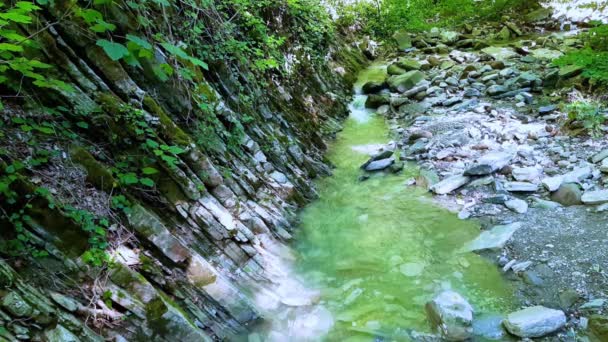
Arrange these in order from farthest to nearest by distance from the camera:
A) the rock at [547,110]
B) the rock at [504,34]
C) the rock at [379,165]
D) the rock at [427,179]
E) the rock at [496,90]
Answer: the rock at [504,34]
the rock at [496,90]
the rock at [547,110]
the rock at [379,165]
the rock at [427,179]

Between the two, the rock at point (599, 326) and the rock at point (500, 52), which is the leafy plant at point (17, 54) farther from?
the rock at point (500, 52)

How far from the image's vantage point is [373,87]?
1273 cm

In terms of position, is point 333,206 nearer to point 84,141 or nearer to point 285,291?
point 285,291

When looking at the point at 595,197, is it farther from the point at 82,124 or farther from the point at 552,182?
the point at 82,124

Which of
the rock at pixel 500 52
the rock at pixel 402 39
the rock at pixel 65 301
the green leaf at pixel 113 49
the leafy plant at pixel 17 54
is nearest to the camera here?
the green leaf at pixel 113 49

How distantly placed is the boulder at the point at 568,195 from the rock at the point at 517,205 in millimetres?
438

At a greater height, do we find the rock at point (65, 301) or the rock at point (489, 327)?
the rock at point (65, 301)

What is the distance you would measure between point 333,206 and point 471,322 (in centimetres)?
305

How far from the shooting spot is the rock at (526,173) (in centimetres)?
654

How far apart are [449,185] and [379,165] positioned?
1.51 m

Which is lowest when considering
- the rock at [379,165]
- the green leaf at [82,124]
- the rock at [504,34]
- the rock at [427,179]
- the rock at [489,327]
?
the rock at [504,34]

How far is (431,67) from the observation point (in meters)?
14.1

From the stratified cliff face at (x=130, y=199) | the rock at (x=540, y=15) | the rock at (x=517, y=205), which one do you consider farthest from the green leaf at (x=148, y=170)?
the rock at (x=540, y=15)

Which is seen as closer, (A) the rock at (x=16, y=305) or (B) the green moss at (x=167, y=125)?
(A) the rock at (x=16, y=305)
